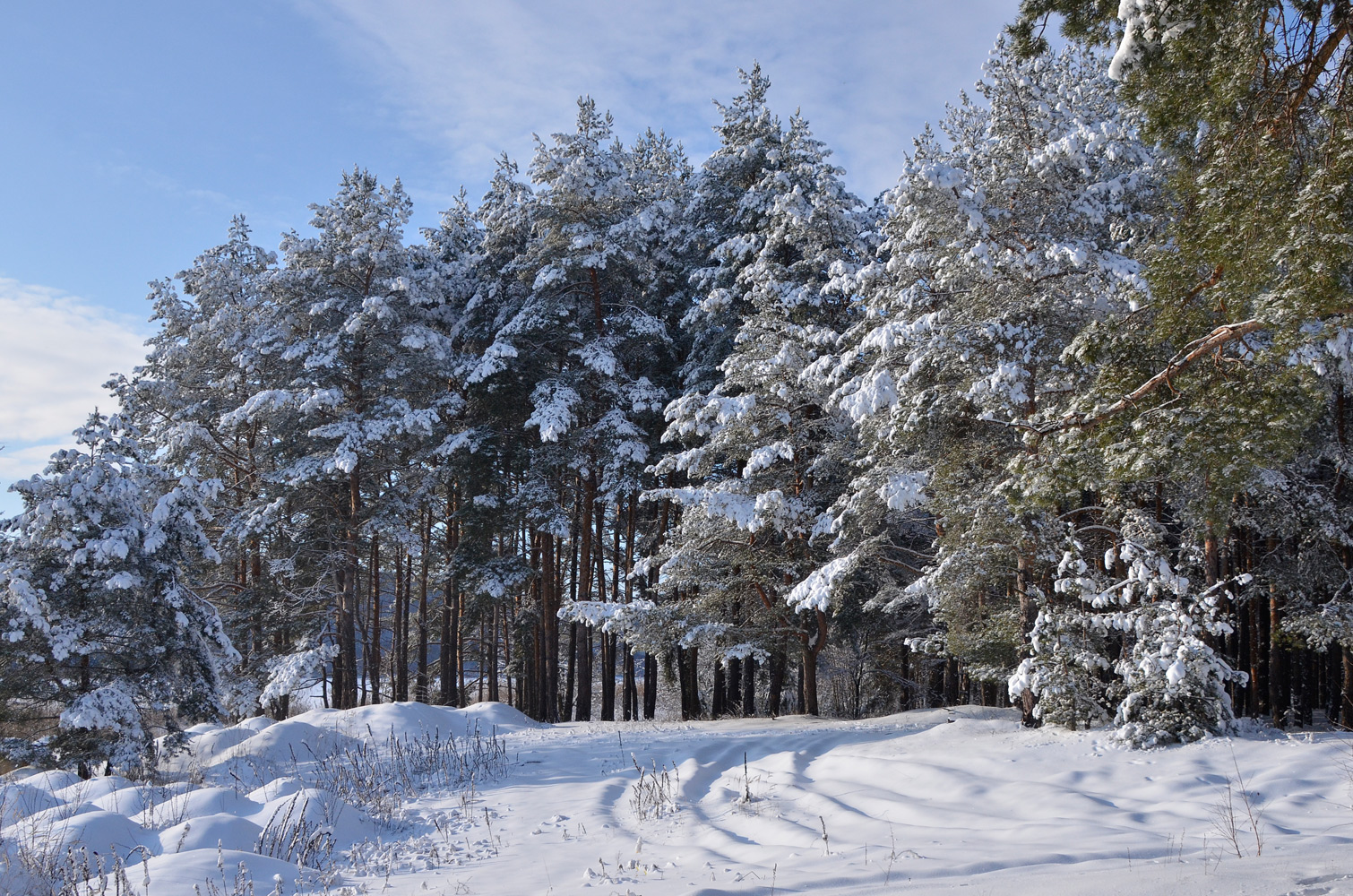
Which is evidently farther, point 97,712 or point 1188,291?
point 97,712

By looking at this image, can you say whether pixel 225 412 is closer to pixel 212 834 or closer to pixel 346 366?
pixel 346 366

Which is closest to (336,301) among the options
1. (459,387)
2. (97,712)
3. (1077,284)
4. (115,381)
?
(459,387)

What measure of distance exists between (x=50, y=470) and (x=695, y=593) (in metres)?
12.3

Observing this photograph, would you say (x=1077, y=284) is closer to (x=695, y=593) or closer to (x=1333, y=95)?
(x=1333, y=95)

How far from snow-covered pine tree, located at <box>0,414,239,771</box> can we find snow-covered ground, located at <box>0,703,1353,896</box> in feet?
7.83

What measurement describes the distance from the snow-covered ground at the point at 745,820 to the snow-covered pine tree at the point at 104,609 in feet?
7.83

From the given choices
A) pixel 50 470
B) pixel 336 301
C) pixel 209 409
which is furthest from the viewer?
pixel 209 409

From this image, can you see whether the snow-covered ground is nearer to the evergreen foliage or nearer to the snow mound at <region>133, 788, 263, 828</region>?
the snow mound at <region>133, 788, 263, 828</region>

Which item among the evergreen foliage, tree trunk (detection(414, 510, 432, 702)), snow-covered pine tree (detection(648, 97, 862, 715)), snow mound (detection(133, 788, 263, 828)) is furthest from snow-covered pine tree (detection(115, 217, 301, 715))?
snow mound (detection(133, 788, 263, 828))

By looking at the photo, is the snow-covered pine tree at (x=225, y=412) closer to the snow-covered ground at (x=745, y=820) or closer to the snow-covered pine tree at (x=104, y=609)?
the snow-covered pine tree at (x=104, y=609)

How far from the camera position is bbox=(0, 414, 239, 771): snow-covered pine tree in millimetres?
11461

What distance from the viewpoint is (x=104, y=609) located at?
12344 mm

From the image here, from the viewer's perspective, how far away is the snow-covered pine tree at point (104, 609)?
11.5 meters

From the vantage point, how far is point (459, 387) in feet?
75.0
